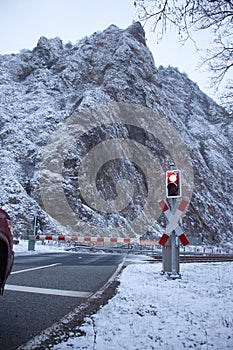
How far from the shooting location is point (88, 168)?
4022 cm

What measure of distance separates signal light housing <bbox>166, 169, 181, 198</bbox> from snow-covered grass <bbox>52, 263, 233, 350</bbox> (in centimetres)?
249

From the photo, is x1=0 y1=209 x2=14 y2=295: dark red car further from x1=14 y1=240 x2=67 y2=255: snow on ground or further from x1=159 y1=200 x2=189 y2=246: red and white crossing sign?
x1=14 y1=240 x2=67 y2=255: snow on ground

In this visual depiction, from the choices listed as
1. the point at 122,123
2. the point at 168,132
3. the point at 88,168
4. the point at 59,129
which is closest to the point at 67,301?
the point at 88,168

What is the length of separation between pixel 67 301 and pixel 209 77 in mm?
6965

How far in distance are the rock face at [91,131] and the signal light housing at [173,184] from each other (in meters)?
23.1

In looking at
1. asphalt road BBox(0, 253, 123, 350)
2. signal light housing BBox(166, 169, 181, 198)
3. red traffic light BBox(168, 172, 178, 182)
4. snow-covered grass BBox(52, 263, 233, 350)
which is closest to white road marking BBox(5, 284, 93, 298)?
asphalt road BBox(0, 253, 123, 350)

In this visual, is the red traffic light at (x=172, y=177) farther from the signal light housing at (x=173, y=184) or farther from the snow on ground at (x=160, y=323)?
the snow on ground at (x=160, y=323)

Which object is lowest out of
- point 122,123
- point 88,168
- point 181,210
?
point 181,210

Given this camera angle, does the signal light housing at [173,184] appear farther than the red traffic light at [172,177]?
No

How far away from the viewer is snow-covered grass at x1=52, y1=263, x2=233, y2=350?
8.13ft

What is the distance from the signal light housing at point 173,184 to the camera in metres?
7.00

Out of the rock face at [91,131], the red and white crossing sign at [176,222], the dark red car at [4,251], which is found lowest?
the dark red car at [4,251]

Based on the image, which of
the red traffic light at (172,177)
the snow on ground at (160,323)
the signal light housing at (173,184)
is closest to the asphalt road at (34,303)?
the snow on ground at (160,323)

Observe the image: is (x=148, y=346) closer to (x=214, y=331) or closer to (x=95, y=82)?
(x=214, y=331)
